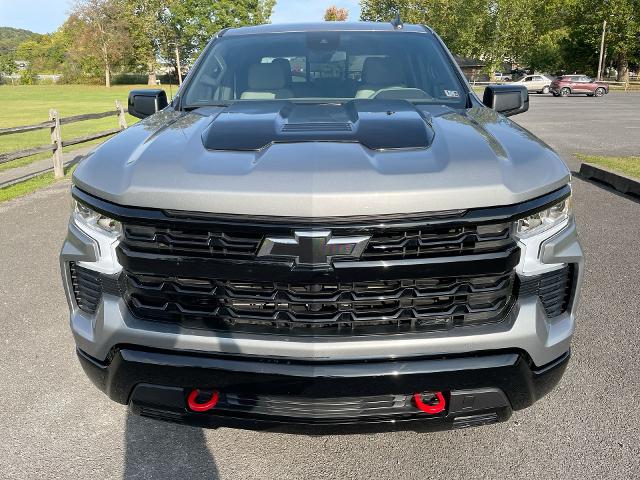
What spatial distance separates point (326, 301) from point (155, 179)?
0.73 m

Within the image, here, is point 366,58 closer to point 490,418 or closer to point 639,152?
point 490,418

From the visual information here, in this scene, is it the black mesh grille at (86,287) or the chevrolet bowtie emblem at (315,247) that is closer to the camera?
the chevrolet bowtie emblem at (315,247)

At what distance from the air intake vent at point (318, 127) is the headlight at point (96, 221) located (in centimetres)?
75

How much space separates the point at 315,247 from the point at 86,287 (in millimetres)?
955

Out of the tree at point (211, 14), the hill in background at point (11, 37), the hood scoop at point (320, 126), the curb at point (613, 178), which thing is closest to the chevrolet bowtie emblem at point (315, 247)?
the hood scoop at point (320, 126)

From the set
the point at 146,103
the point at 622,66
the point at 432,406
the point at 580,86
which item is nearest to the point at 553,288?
the point at 432,406

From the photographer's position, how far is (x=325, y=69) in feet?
11.6

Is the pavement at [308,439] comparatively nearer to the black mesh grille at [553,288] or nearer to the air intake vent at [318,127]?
the black mesh grille at [553,288]

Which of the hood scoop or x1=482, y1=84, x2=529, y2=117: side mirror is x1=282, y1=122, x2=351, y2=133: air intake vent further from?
x1=482, y1=84, x2=529, y2=117: side mirror

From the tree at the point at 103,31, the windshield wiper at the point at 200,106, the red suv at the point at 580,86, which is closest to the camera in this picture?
the windshield wiper at the point at 200,106

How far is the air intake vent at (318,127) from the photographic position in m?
2.26

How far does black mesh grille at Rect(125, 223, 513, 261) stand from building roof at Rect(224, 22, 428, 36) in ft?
7.65

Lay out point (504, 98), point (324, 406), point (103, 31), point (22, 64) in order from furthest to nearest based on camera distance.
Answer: point (22, 64) → point (103, 31) → point (504, 98) → point (324, 406)

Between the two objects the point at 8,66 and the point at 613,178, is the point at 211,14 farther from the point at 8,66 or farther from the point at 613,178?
the point at 8,66
